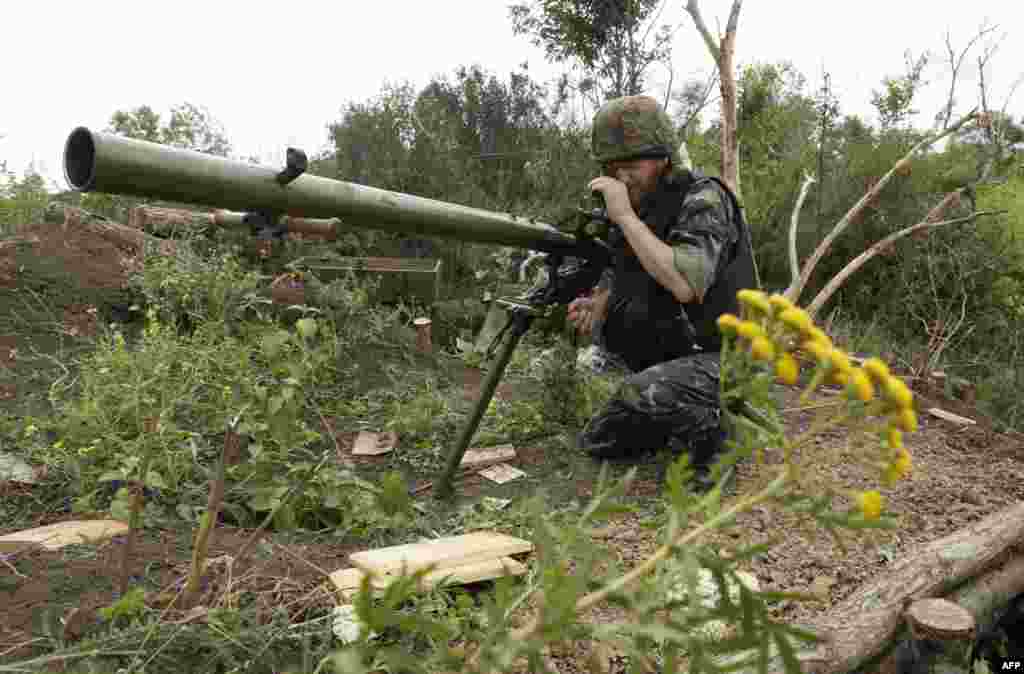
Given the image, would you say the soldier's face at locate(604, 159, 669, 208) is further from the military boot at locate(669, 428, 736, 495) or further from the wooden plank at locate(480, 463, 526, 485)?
the wooden plank at locate(480, 463, 526, 485)

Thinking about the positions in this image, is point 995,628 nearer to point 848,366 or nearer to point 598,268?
point 598,268

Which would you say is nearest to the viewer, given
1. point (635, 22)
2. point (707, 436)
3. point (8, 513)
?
point (8, 513)

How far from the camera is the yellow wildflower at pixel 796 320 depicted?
31.9 inches

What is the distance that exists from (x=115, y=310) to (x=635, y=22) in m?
6.75

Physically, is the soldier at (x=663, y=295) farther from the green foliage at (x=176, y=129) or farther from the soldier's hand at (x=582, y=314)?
the green foliage at (x=176, y=129)

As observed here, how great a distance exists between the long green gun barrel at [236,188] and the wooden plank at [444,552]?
3.18 ft

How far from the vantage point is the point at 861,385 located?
76 cm

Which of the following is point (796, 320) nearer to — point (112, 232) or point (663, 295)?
point (663, 295)

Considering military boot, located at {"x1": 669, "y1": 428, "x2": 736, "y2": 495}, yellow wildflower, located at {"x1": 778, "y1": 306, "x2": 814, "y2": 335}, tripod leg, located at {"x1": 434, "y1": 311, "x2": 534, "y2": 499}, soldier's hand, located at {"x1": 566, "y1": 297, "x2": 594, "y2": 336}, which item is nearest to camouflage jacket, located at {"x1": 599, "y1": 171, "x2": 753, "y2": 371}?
soldier's hand, located at {"x1": 566, "y1": 297, "x2": 594, "y2": 336}

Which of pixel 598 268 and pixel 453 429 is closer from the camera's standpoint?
pixel 598 268

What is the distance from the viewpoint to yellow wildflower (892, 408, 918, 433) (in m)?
0.77

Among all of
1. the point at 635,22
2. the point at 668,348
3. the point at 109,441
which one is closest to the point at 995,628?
the point at 668,348

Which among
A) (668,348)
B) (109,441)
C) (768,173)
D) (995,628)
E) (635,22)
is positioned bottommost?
(995,628)

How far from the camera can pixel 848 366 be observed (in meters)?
0.78
